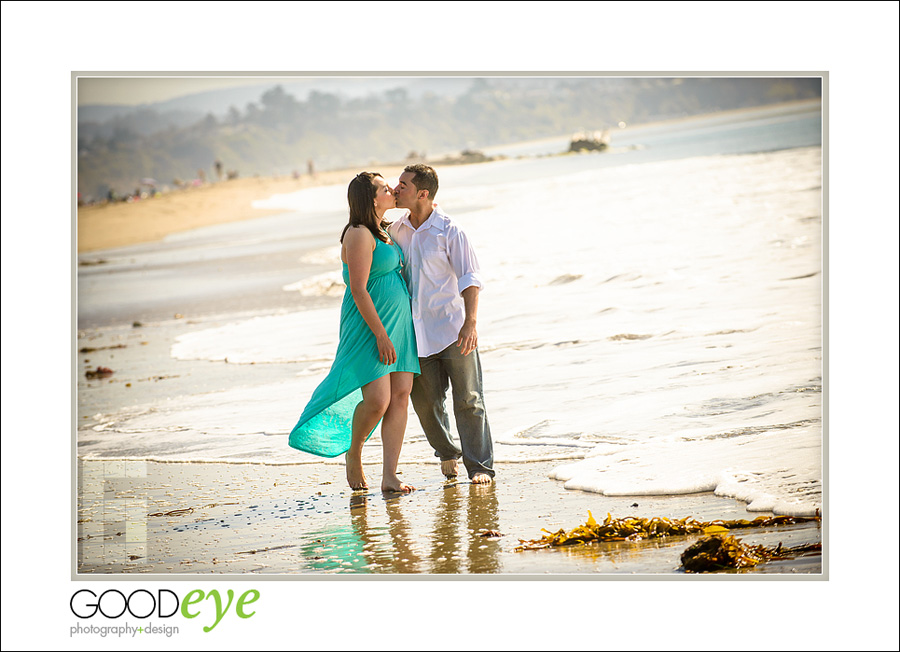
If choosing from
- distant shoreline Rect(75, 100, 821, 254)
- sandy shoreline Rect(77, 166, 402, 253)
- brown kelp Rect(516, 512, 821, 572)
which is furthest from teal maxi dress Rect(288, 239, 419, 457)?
sandy shoreline Rect(77, 166, 402, 253)

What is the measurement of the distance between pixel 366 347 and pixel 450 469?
653mm

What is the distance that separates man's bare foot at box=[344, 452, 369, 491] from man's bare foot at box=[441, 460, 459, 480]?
0.33 m

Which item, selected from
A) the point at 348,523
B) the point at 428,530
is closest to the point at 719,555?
the point at 428,530

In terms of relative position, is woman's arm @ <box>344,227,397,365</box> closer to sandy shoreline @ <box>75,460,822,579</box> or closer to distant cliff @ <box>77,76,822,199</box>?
sandy shoreline @ <box>75,460,822,579</box>

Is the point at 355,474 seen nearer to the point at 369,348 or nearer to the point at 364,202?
the point at 369,348

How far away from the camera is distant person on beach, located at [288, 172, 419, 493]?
11.5 ft

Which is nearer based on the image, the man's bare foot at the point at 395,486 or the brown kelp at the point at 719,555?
the brown kelp at the point at 719,555

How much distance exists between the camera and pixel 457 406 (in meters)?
3.74

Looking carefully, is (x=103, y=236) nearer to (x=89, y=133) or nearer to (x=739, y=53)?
(x=89, y=133)

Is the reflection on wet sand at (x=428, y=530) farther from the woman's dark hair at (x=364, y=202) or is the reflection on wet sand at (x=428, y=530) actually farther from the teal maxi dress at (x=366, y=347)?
the woman's dark hair at (x=364, y=202)

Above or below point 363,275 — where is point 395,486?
below

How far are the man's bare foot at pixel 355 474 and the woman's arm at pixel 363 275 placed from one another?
1.59 feet

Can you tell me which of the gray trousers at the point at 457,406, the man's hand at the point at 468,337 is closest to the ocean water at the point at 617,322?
the gray trousers at the point at 457,406

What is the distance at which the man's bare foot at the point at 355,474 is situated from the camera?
3701 mm
